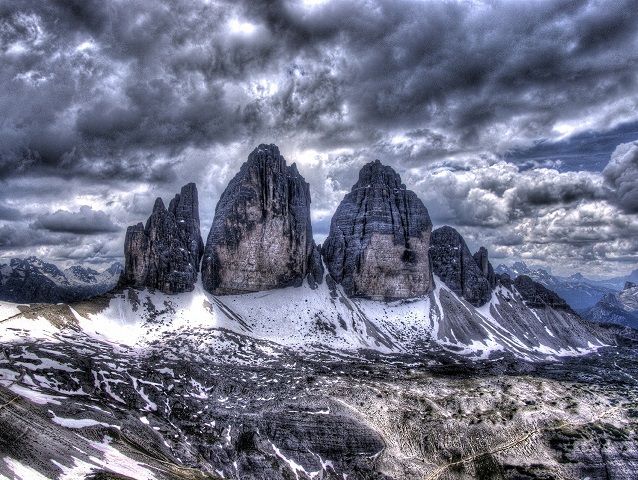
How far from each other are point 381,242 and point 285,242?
40435 mm

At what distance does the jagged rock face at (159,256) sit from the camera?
116062mm

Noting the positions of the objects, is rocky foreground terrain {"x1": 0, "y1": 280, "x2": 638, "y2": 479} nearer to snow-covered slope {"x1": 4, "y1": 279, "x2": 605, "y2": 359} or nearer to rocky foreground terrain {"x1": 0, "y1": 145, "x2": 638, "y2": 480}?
rocky foreground terrain {"x1": 0, "y1": 145, "x2": 638, "y2": 480}

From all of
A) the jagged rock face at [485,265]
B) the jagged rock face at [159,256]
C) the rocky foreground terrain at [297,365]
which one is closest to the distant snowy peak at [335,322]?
the rocky foreground terrain at [297,365]

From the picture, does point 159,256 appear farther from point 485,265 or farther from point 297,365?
point 485,265

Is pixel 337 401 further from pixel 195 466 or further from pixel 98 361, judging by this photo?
pixel 98 361

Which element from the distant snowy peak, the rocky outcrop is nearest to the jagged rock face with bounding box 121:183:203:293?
the distant snowy peak

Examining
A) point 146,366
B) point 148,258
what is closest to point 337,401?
point 146,366

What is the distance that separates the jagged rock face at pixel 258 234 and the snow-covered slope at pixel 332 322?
5318 mm

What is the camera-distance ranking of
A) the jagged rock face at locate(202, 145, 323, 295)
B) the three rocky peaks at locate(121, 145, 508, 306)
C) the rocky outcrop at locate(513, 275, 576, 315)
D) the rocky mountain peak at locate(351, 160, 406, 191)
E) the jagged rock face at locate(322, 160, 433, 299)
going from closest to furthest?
the three rocky peaks at locate(121, 145, 508, 306) → the jagged rock face at locate(202, 145, 323, 295) → the jagged rock face at locate(322, 160, 433, 299) → the rocky mountain peak at locate(351, 160, 406, 191) → the rocky outcrop at locate(513, 275, 576, 315)

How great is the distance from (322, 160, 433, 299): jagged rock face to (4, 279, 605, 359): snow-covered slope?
6.94 meters

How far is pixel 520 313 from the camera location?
17975 cm

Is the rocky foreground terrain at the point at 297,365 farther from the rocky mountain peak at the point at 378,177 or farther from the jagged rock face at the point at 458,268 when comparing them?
the rocky mountain peak at the point at 378,177

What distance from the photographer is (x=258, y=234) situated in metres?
135

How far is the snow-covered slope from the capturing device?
9875 cm
